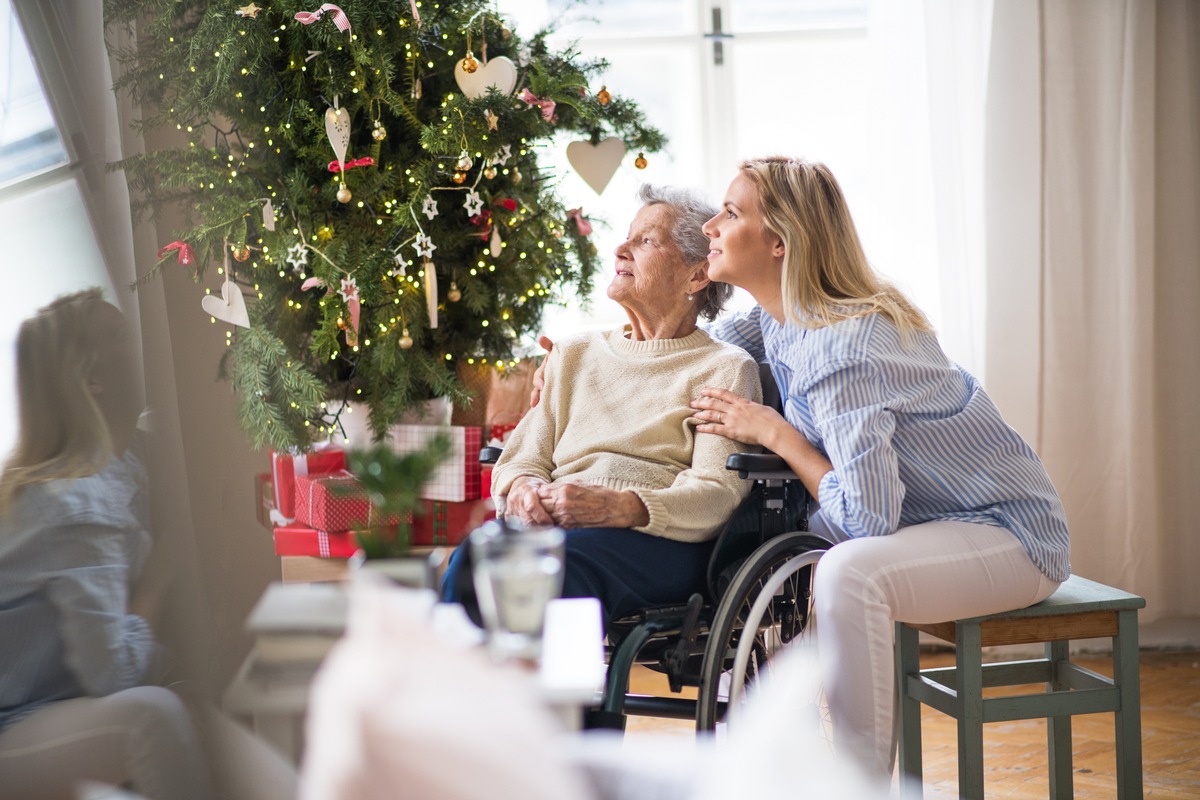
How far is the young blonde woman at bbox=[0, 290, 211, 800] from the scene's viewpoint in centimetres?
80

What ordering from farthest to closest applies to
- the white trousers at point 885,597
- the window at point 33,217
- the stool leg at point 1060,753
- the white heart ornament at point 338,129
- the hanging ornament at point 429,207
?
the hanging ornament at point 429,207 < the white heart ornament at point 338,129 < the stool leg at point 1060,753 < the white trousers at point 885,597 < the window at point 33,217

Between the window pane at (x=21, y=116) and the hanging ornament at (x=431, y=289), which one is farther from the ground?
the window pane at (x=21, y=116)

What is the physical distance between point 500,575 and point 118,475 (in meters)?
0.42

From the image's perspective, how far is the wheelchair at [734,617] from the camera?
60.4 inches

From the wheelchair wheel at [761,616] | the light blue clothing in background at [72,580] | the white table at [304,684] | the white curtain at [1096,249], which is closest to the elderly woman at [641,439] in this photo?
the wheelchair wheel at [761,616]

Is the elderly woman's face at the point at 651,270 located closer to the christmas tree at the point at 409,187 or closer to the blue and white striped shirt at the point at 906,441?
the blue and white striped shirt at the point at 906,441

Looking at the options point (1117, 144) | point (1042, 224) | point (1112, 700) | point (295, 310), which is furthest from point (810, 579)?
point (1117, 144)

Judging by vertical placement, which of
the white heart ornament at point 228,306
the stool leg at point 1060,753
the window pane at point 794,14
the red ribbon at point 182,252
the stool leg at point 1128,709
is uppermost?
the window pane at point 794,14

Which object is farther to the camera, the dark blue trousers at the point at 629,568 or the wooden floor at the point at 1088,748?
the wooden floor at the point at 1088,748

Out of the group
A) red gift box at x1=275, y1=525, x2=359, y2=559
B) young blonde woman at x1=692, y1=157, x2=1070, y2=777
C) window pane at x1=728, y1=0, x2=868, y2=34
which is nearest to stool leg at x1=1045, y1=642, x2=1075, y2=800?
young blonde woman at x1=692, y1=157, x2=1070, y2=777

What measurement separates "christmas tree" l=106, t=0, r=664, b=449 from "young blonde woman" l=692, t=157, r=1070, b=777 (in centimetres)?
61

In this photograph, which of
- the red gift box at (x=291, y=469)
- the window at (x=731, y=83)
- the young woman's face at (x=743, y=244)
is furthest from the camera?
the window at (x=731, y=83)

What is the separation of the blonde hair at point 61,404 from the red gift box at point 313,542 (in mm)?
144

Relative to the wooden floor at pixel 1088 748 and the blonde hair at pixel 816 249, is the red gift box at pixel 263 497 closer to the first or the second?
the blonde hair at pixel 816 249
